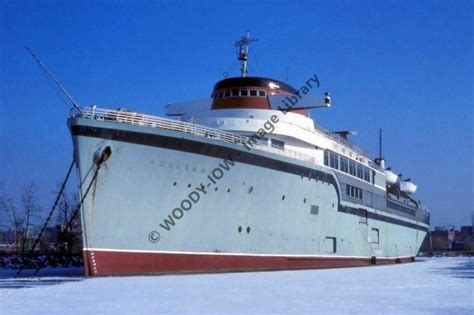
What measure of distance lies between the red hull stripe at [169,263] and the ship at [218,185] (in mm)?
38

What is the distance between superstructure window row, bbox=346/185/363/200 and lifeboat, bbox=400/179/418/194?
18.5 m

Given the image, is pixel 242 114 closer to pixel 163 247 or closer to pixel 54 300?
pixel 163 247

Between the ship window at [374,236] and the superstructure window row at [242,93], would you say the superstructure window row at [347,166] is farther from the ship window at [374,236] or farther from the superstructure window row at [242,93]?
the superstructure window row at [242,93]

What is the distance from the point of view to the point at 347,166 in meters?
32.5

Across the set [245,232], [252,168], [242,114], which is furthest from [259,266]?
[242,114]

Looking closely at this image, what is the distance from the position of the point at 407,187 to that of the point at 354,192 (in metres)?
20.9

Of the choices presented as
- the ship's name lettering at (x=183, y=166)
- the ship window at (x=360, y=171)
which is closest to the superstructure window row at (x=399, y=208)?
the ship window at (x=360, y=171)

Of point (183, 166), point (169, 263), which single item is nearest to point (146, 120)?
point (183, 166)

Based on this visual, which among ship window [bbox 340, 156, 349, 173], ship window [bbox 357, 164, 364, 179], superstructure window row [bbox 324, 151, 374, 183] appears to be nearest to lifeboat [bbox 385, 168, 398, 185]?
superstructure window row [bbox 324, 151, 374, 183]

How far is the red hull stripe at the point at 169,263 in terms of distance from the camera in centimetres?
1916

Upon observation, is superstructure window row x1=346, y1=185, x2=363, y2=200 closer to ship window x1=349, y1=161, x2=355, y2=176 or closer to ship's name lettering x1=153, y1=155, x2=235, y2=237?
ship window x1=349, y1=161, x2=355, y2=176

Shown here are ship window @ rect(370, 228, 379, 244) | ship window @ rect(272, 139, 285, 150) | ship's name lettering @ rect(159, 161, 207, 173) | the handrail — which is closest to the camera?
the handrail

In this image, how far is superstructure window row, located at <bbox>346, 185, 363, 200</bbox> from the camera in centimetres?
3159

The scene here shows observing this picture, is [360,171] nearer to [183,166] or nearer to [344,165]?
[344,165]
